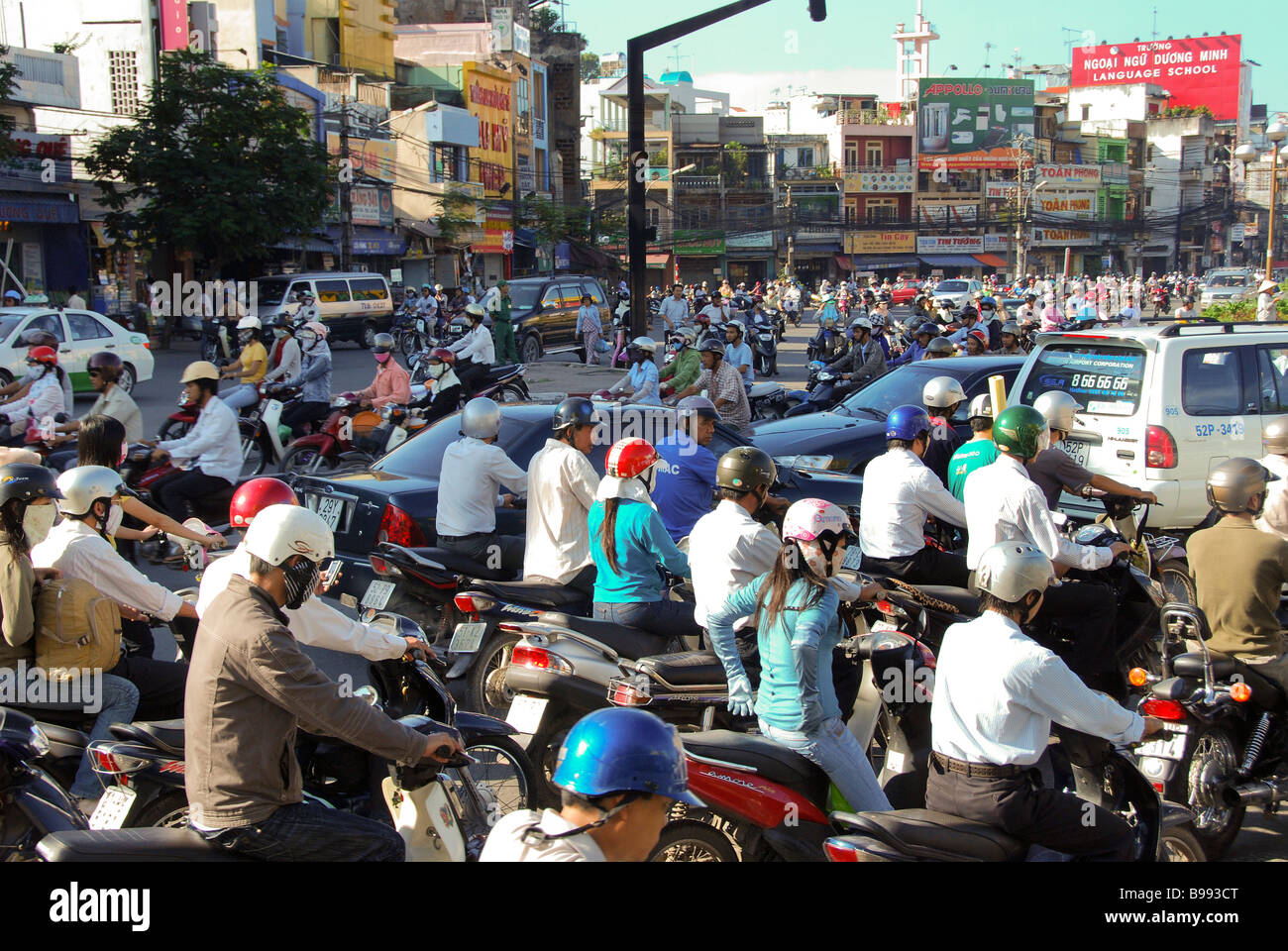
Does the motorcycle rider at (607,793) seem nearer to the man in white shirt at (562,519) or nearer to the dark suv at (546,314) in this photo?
the man in white shirt at (562,519)

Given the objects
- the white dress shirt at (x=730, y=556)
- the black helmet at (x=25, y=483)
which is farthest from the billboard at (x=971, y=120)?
the black helmet at (x=25, y=483)

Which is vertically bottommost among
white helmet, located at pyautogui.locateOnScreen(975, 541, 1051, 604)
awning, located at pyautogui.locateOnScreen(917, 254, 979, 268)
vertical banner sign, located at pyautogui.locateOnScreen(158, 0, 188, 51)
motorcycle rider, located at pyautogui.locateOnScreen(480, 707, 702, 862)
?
motorcycle rider, located at pyautogui.locateOnScreen(480, 707, 702, 862)

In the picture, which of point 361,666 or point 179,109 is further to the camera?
point 179,109

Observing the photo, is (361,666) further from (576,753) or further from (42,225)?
(42,225)

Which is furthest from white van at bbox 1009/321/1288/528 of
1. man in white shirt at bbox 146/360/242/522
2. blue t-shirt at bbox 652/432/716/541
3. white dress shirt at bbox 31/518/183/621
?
white dress shirt at bbox 31/518/183/621

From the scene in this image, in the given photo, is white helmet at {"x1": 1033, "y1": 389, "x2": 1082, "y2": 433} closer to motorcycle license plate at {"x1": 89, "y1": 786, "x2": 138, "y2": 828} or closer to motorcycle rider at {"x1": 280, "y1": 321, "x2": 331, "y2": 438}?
motorcycle license plate at {"x1": 89, "y1": 786, "x2": 138, "y2": 828}

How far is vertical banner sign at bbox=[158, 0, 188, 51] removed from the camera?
1261 inches

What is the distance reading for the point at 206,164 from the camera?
2859 centimetres

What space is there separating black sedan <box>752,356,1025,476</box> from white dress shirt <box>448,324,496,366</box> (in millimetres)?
5328

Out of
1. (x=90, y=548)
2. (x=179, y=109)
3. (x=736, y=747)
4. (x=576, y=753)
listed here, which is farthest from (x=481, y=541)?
(x=179, y=109)

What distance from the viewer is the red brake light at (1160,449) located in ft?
27.6

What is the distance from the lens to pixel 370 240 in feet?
133

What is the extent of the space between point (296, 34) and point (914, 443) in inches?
1754
